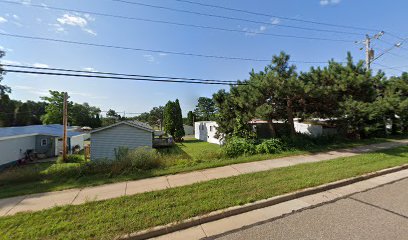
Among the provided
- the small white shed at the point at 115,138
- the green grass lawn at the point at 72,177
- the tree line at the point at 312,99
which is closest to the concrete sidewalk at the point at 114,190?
the green grass lawn at the point at 72,177

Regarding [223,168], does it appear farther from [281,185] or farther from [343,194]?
[343,194]

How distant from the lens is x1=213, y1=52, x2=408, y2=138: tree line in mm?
11070

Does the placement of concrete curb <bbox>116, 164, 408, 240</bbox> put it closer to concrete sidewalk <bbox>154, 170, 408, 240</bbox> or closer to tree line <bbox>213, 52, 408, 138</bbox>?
concrete sidewalk <bbox>154, 170, 408, 240</bbox>

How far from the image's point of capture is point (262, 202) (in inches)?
172

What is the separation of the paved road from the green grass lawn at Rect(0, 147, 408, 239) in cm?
85

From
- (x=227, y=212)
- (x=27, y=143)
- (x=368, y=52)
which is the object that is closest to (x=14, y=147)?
(x=27, y=143)

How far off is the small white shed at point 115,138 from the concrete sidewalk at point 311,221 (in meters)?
13.0

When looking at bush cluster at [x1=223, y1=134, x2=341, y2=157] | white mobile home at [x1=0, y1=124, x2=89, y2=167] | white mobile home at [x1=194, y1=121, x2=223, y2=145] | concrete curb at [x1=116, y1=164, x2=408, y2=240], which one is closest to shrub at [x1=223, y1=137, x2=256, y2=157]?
bush cluster at [x1=223, y1=134, x2=341, y2=157]

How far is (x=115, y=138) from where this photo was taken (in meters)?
15.5

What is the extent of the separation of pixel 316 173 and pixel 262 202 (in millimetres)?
2903

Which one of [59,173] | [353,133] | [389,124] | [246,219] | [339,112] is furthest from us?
[389,124]

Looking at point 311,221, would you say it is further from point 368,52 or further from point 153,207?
point 368,52

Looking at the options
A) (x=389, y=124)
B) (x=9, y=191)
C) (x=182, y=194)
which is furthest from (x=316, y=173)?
(x=389, y=124)

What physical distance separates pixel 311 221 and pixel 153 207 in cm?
309
